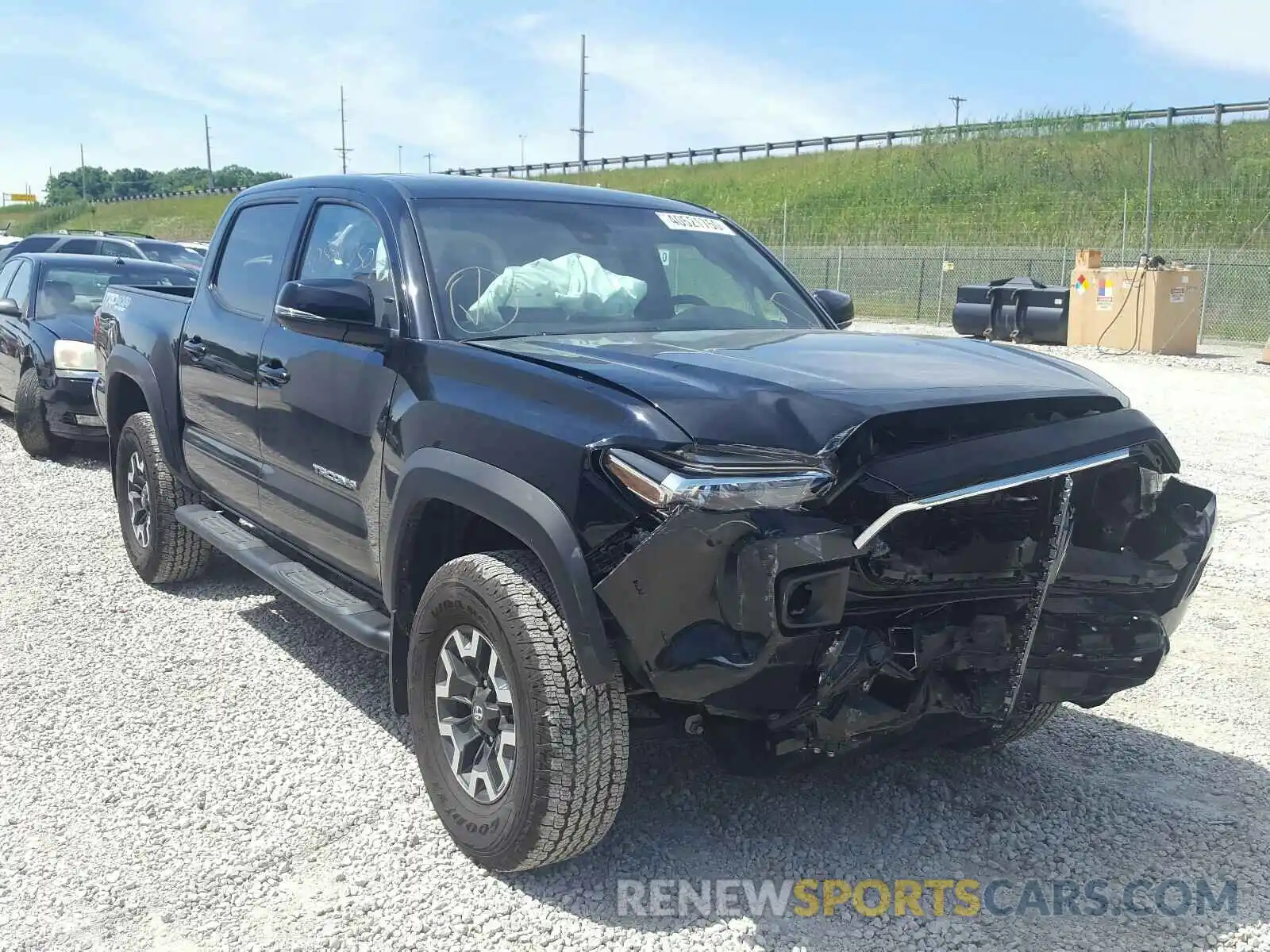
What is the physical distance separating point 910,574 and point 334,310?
1918mm

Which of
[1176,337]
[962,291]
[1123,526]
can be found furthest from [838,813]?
[962,291]

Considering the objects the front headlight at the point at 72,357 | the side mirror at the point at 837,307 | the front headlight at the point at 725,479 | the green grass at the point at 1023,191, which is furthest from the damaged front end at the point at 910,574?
the green grass at the point at 1023,191

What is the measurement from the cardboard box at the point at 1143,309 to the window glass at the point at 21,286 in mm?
16800

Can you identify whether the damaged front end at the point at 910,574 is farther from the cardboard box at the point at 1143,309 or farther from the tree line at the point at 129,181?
the tree line at the point at 129,181

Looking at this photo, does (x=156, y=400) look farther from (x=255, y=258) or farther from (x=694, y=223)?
(x=694, y=223)

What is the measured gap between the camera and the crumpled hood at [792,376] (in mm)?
2678

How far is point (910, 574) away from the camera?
2797 millimetres

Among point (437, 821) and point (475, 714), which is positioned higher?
point (475, 714)

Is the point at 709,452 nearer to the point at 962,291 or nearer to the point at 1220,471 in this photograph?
the point at 1220,471

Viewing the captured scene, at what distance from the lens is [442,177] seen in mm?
4156

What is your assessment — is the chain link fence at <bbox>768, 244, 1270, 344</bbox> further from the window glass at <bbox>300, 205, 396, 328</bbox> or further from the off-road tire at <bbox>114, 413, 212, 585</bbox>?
the window glass at <bbox>300, 205, 396, 328</bbox>

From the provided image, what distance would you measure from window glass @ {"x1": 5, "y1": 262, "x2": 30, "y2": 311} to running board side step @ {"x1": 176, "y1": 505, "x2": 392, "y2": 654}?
584cm

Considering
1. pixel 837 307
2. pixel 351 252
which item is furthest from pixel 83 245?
pixel 837 307

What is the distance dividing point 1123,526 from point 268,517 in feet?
10.3
